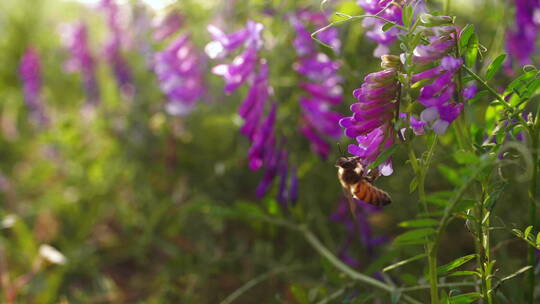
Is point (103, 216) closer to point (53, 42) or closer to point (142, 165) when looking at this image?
point (142, 165)

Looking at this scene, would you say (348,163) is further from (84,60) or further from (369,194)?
(84,60)

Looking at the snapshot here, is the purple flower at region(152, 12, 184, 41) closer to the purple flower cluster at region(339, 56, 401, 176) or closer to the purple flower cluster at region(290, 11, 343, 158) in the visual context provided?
the purple flower cluster at region(290, 11, 343, 158)

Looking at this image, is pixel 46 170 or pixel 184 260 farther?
pixel 46 170

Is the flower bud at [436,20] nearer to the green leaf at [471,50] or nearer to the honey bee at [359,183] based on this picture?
the green leaf at [471,50]

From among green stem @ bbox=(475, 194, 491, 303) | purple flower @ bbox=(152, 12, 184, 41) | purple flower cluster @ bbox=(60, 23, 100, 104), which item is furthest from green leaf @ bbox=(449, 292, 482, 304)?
purple flower cluster @ bbox=(60, 23, 100, 104)

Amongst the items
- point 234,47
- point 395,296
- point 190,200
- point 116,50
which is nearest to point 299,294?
point 395,296

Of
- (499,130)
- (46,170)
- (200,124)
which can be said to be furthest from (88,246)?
(499,130)
